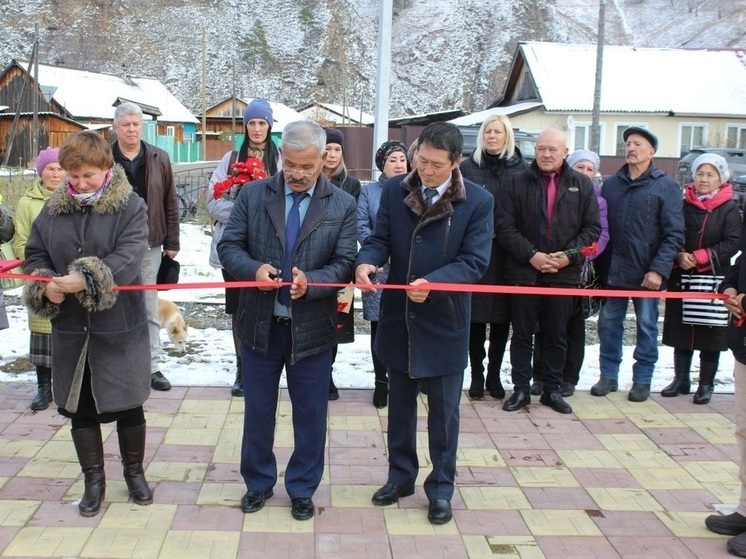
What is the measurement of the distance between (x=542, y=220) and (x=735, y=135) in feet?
115

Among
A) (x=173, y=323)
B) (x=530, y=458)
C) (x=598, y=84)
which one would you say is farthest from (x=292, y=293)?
(x=598, y=84)

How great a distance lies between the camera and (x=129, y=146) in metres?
5.47

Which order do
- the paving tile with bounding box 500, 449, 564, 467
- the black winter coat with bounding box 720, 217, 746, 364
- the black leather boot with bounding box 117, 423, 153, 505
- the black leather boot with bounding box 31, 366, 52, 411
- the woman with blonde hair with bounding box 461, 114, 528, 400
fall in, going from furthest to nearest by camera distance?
the woman with blonde hair with bounding box 461, 114, 528, 400 → the black leather boot with bounding box 31, 366, 52, 411 → the paving tile with bounding box 500, 449, 564, 467 → the black leather boot with bounding box 117, 423, 153, 505 → the black winter coat with bounding box 720, 217, 746, 364

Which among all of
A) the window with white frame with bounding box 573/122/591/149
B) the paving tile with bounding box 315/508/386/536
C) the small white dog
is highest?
the window with white frame with bounding box 573/122/591/149

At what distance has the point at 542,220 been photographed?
5.48 meters

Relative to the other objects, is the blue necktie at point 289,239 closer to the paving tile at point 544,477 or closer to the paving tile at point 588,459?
the paving tile at point 544,477

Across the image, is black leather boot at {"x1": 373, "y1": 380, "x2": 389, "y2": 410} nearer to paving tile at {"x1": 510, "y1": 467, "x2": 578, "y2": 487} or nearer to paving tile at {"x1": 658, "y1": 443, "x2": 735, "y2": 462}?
paving tile at {"x1": 510, "y1": 467, "x2": 578, "y2": 487}

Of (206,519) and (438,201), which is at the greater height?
(438,201)

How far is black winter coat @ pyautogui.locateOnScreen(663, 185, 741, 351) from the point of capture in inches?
227

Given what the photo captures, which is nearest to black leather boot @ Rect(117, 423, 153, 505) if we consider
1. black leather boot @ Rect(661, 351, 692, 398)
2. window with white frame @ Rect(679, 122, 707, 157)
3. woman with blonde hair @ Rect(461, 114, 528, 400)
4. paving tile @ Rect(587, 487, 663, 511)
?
paving tile @ Rect(587, 487, 663, 511)

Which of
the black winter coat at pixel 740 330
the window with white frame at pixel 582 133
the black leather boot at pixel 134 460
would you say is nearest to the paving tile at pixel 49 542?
the black leather boot at pixel 134 460

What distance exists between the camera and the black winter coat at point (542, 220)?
215 inches

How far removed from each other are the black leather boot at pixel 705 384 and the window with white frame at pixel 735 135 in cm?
3373

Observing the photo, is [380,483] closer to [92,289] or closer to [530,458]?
[530,458]
